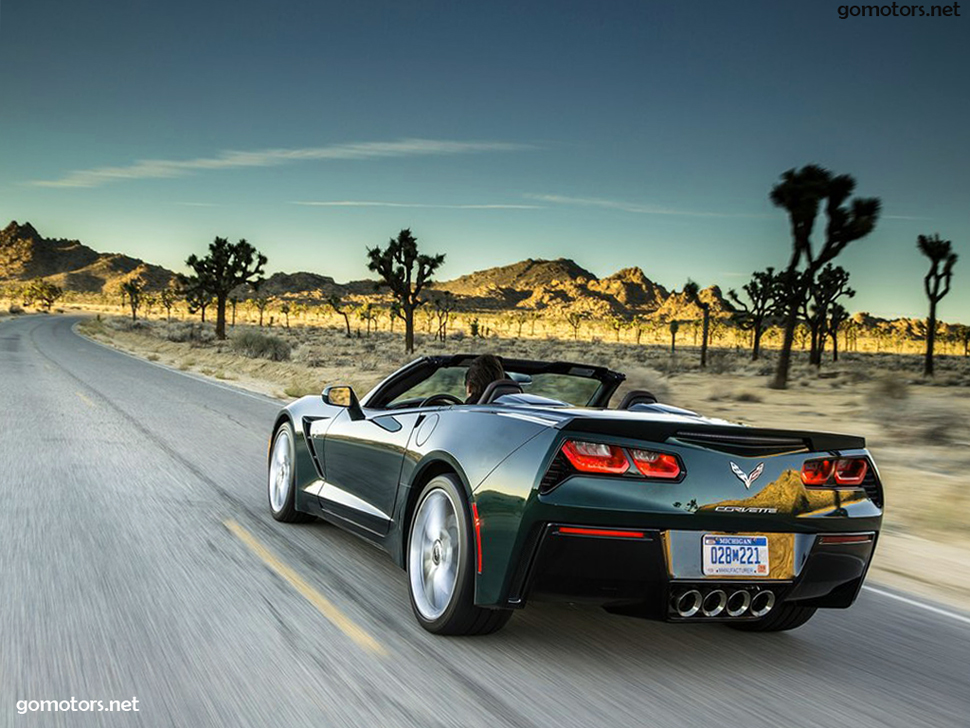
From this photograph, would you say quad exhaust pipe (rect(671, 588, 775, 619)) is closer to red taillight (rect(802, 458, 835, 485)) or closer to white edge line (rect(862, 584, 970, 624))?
red taillight (rect(802, 458, 835, 485))

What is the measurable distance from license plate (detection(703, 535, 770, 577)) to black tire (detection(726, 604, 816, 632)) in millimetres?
813

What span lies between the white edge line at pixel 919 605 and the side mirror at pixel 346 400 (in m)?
3.46

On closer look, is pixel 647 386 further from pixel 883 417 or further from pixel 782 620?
pixel 782 620

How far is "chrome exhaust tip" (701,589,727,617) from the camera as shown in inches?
159

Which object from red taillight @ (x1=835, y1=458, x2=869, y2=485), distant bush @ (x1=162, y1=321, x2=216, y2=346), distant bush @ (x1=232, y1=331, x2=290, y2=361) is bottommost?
distant bush @ (x1=162, y1=321, x2=216, y2=346)

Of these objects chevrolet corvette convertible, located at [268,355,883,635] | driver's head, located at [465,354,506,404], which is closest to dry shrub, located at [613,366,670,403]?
driver's head, located at [465,354,506,404]

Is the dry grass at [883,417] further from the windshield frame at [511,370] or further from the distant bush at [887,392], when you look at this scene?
the windshield frame at [511,370]

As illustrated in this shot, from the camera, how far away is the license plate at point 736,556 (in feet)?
13.1

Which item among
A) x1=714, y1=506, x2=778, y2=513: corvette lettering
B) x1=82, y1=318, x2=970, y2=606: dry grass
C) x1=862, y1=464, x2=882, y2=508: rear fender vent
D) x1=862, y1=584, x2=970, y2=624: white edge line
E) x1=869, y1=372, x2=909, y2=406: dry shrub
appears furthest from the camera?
x1=869, y1=372, x2=909, y2=406: dry shrub

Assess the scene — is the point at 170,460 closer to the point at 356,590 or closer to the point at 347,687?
the point at 356,590

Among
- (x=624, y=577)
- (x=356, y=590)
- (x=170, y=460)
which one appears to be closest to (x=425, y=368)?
(x=356, y=590)

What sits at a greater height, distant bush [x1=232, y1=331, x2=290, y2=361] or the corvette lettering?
the corvette lettering

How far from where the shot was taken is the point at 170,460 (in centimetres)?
1003

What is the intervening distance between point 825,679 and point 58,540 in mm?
4713
